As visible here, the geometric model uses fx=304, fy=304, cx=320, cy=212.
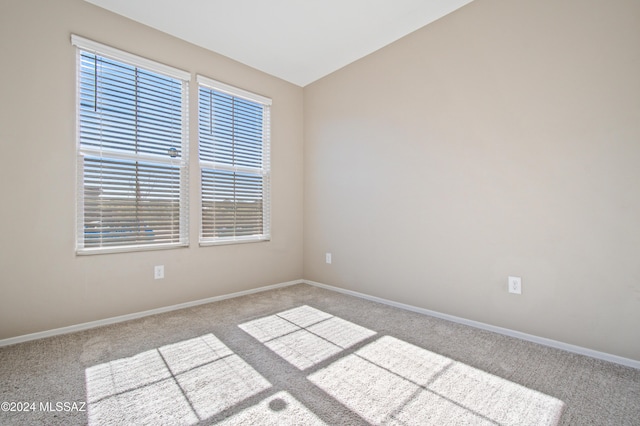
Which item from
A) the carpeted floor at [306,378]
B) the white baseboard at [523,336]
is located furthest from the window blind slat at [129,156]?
the white baseboard at [523,336]

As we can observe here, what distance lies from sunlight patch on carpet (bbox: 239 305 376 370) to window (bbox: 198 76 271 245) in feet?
3.62

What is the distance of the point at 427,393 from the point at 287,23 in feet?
9.77

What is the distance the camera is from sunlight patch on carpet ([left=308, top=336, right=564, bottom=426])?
1378 millimetres

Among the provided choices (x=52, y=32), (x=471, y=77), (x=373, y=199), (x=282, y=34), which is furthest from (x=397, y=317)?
(x=52, y=32)

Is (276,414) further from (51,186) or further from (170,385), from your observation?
(51,186)

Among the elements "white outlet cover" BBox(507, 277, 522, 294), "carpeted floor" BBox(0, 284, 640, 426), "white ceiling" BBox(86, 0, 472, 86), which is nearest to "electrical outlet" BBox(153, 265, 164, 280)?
"carpeted floor" BBox(0, 284, 640, 426)

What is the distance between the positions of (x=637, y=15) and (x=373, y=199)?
2167 mm

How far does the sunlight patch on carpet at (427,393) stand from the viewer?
4.52 ft

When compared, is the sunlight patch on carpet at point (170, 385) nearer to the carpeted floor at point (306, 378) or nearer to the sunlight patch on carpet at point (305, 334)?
the carpeted floor at point (306, 378)

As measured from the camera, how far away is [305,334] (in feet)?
7.55

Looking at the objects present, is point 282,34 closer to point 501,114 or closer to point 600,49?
point 501,114

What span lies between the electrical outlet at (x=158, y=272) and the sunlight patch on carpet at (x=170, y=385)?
2.87 feet

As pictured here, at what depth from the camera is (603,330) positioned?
74.8 inches

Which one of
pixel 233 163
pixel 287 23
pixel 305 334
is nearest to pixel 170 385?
pixel 305 334
